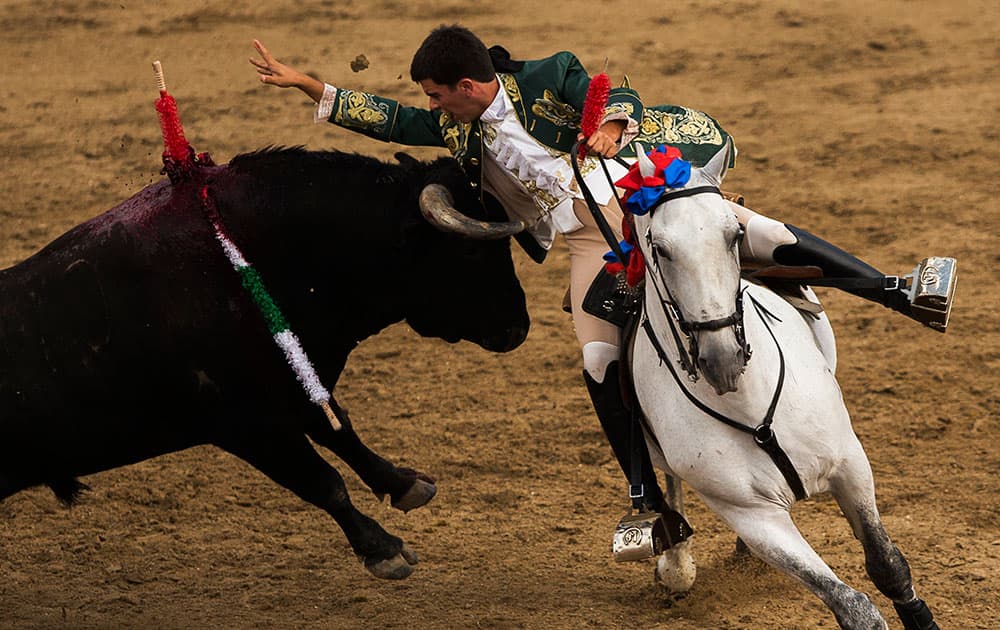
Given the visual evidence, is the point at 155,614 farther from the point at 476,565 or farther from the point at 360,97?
the point at 360,97

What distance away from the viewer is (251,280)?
5.17 m

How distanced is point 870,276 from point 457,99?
153cm

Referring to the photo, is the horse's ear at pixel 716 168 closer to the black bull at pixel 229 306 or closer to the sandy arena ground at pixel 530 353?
the black bull at pixel 229 306

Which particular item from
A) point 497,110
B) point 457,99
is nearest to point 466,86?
point 457,99

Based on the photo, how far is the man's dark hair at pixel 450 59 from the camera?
15.7 feet

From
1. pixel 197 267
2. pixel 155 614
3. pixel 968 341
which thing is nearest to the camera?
pixel 197 267

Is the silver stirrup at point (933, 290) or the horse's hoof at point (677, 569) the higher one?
the silver stirrup at point (933, 290)

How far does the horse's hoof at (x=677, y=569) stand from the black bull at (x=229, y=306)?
3.41 feet

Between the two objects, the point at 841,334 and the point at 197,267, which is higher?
the point at 197,267

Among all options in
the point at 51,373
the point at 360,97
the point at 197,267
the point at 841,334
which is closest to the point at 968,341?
the point at 841,334

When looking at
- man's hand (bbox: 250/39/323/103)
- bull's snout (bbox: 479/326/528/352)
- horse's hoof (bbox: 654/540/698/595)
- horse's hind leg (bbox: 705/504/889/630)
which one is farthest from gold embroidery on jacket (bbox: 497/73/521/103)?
horse's hoof (bbox: 654/540/698/595)

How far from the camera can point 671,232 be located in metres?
3.83

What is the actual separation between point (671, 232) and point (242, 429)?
2171 millimetres

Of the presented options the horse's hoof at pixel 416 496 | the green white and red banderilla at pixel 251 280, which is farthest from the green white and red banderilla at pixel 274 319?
the horse's hoof at pixel 416 496
